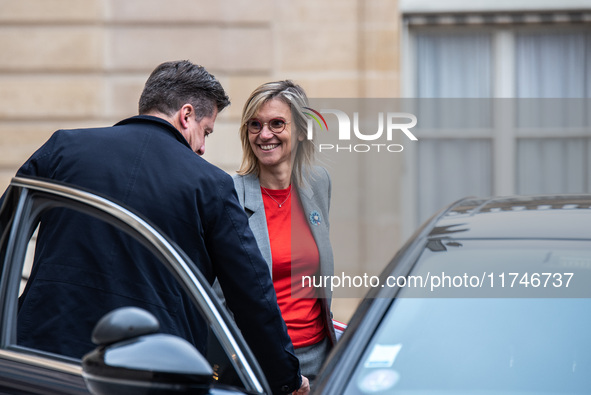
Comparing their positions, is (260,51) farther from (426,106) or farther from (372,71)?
(426,106)

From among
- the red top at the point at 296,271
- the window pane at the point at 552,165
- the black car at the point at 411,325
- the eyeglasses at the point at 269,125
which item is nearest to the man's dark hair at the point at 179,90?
the eyeglasses at the point at 269,125

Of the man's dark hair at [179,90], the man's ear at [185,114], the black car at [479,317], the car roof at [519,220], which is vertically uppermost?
the man's dark hair at [179,90]

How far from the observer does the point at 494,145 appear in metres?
7.48

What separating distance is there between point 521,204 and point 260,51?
478cm

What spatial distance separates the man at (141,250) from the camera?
2.15m

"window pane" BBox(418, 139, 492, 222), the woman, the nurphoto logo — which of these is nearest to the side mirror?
the woman

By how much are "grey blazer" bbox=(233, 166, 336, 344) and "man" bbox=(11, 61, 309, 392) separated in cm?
55

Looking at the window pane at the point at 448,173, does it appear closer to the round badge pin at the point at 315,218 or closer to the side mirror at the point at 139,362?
the round badge pin at the point at 315,218

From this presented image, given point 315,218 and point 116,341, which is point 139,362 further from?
point 315,218

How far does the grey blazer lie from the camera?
9.77ft

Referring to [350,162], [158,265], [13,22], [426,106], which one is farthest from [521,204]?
[13,22]

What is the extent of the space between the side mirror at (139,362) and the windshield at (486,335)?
1.40 ft

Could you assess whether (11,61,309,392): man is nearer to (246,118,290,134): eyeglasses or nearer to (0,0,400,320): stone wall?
(246,118,290,134): eyeglasses

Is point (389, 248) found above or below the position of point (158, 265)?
below
